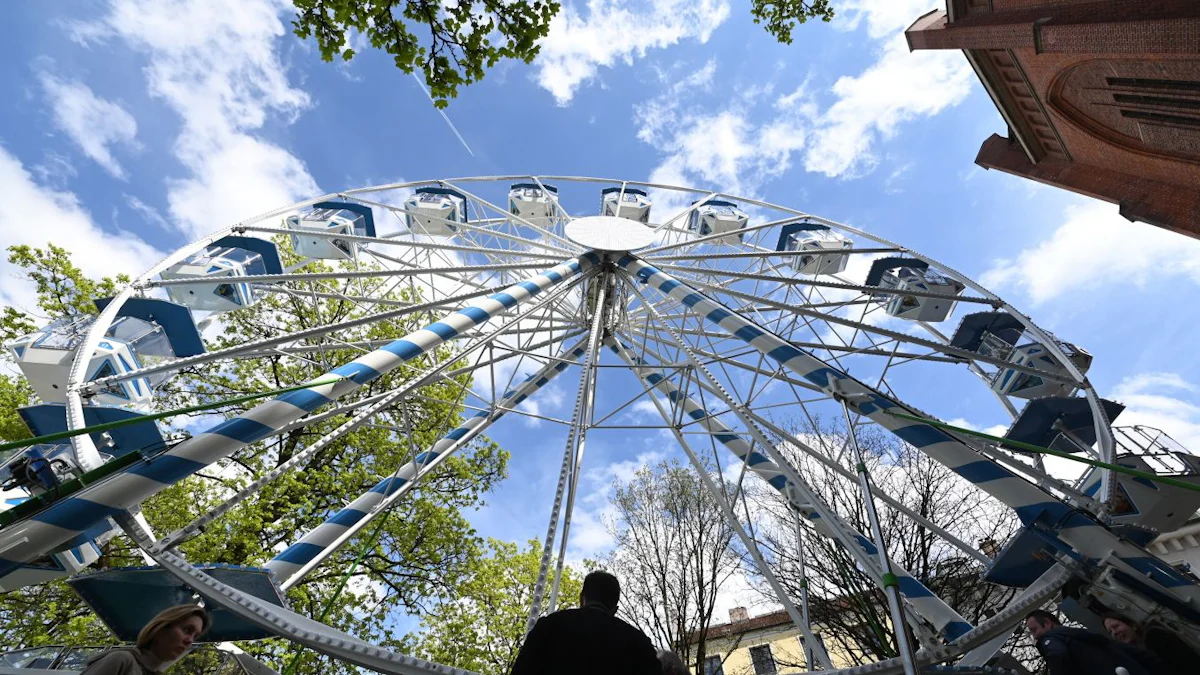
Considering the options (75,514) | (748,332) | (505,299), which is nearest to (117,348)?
(75,514)

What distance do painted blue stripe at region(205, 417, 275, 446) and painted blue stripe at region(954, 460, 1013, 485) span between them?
6.49m

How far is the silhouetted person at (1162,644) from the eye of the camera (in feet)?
11.8

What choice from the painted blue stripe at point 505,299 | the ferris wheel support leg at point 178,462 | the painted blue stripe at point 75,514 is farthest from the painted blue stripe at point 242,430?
the painted blue stripe at point 505,299

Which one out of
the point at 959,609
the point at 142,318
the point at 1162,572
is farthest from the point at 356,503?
the point at 959,609

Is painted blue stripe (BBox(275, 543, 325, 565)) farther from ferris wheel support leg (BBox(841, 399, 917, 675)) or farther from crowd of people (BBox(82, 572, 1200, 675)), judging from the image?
ferris wheel support leg (BBox(841, 399, 917, 675))

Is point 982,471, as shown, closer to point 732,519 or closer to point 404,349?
point 732,519

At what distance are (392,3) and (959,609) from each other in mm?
18307

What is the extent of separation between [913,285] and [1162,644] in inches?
363

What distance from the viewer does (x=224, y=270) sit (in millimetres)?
9164

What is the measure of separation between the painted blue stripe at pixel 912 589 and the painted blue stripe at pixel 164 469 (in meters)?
7.34

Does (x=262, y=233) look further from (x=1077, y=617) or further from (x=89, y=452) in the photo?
(x=1077, y=617)

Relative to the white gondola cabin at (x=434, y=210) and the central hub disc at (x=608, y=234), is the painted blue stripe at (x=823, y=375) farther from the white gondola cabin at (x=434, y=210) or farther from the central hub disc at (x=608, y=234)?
the white gondola cabin at (x=434, y=210)

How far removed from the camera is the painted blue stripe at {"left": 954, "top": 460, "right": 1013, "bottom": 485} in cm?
508

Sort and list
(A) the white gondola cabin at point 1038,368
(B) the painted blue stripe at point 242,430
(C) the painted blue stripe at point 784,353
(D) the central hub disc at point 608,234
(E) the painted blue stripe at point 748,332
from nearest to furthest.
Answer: (B) the painted blue stripe at point 242,430 < (C) the painted blue stripe at point 784,353 < (E) the painted blue stripe at point 748,332 < (A) the white gondola cabin at point 1038,368 < (D) the central hub disc at point 608,234
